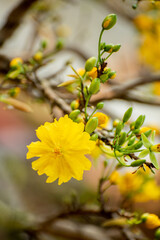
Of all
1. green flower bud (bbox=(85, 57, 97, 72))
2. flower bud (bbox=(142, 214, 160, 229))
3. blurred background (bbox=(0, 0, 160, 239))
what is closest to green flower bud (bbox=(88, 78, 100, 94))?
green flower bud (bbox=(85, 57, 97, 72))

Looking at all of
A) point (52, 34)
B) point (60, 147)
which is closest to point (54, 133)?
point (60, 147)

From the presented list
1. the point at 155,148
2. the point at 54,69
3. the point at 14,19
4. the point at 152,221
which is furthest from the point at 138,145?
the point at 54,69

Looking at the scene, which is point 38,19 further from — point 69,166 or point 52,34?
point 69,166

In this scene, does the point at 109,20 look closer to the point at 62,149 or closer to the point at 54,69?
the point at 62,149

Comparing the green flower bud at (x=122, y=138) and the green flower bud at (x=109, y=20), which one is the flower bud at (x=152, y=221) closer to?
the green flower bud at (x=122, y=138)

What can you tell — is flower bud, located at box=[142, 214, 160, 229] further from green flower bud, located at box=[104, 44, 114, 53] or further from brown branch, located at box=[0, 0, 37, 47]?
brown branch, located at box=[0, 0, 37, 47]

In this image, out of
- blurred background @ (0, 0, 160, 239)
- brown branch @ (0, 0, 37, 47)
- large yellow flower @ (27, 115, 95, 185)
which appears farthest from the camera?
blurred background @ (0, 0, 160, 239)
